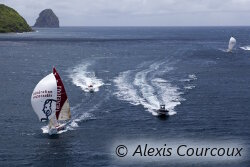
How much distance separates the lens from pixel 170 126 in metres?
86.8

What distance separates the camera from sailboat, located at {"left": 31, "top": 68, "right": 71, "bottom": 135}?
78.9 m

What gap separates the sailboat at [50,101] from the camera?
78938 millimetres

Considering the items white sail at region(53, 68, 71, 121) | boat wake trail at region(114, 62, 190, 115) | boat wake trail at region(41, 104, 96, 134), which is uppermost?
white sail at region(53, 68, 71, 121)

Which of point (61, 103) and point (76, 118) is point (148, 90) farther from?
point (61, 103)

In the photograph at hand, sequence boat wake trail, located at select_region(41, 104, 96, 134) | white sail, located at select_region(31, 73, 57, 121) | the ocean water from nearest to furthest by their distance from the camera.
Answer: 1. the ocean water
2. white sail, located at select_region(31, 73, 57, 121)
3. boat wake trail, located at select_region(41, 104, 96, 134)

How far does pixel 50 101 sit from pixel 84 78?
59.1 metres

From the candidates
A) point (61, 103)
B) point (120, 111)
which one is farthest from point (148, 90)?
point (61, 103)

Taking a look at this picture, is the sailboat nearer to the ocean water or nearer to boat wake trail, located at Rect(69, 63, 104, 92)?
the ocean water

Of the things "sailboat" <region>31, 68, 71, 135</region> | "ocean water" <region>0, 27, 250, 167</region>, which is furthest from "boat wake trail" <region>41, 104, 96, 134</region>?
"sailboat" <region>31, 68, 71, 135</region>

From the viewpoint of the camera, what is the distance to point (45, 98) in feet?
259

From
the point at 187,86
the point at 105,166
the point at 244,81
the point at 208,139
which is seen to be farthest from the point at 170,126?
the point at 244,81

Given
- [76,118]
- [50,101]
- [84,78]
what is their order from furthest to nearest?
[84,78], [76,118], [50,101]

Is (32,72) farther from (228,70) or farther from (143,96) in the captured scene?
(228,70)

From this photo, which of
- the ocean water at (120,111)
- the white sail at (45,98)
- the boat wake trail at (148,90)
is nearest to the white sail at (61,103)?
the white sail at (45,98)
